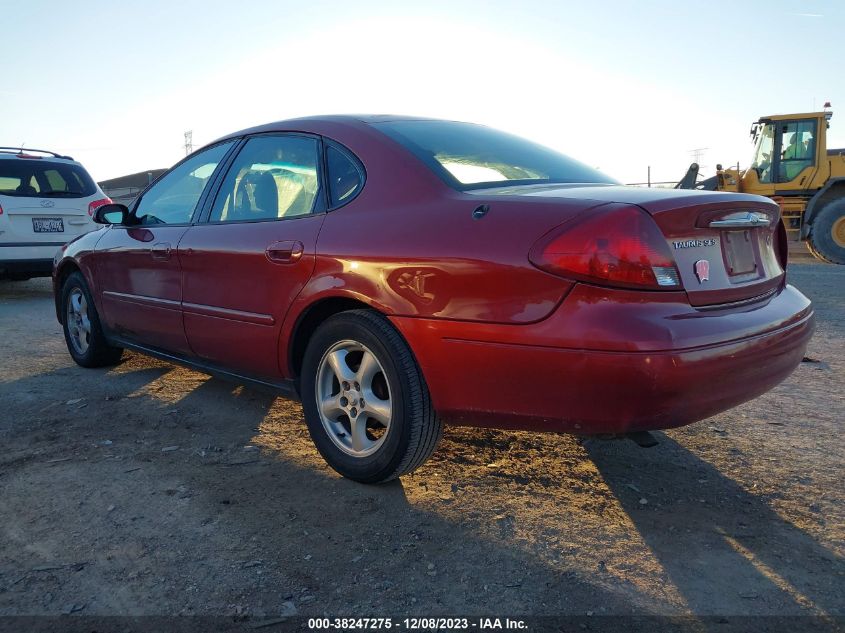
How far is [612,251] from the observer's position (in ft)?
7.31

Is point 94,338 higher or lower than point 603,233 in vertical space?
lower

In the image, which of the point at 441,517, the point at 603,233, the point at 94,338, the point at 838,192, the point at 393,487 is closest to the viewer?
the point at 603,233

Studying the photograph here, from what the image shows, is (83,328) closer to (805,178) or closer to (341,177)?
(341,177)

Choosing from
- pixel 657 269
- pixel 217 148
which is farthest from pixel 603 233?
pixel 217 148

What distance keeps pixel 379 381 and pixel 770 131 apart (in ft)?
44.4

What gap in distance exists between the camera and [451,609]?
6.66ft

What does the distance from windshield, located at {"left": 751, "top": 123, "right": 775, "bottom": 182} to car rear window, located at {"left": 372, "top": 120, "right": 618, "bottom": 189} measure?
12218mm

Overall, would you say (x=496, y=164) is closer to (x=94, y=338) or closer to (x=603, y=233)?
(x=603, y=233)

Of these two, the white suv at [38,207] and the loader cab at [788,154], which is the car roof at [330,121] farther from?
the loader cab at [788,154]

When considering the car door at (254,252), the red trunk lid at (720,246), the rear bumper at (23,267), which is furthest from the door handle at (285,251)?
the rear bumper at (23,267)

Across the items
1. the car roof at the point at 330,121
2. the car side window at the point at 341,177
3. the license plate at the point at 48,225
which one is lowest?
the license plate at the point at 48,225

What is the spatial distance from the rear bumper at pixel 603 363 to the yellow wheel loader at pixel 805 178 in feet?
40.5

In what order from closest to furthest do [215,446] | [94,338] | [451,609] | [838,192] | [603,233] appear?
[451,609]
[603,233]
[215,446]
[94,338]
[838,192]

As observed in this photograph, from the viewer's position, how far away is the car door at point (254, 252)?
10.2 ft
